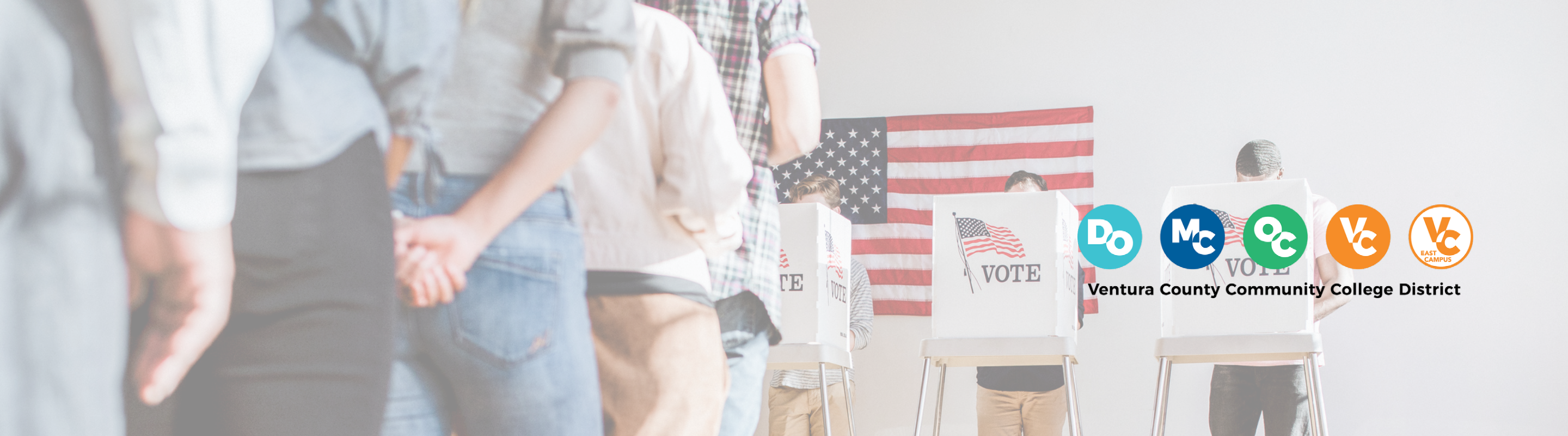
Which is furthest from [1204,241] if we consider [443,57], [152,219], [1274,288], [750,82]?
[152,219]

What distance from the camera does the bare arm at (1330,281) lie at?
10.1 feet

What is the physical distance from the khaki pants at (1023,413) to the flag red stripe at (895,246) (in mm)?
1303

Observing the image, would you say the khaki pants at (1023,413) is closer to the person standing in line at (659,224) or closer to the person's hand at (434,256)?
the person standing in line at (659,224)

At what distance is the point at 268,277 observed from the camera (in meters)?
0.82

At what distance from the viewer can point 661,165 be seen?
1242mm

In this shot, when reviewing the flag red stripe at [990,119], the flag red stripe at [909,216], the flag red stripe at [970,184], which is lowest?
the flag red stripe at [909,216]

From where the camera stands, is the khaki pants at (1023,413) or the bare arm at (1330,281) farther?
the khaki pants at (1023,413)

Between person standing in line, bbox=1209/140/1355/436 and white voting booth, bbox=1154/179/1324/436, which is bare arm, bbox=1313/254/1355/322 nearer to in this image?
person standing in line, bbox=1209/140/1355/436

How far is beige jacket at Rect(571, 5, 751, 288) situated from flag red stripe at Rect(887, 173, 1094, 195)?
3695 mm

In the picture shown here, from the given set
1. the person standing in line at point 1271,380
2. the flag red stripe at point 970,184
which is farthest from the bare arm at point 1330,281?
the flag red stripe at point 970,184

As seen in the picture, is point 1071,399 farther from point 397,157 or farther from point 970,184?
point 397,157

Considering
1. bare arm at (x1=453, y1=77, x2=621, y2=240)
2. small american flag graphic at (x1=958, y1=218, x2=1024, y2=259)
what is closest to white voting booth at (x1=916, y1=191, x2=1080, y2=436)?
small american flag graphic at (x1=958, y1=218, x2=1024, y2=259)

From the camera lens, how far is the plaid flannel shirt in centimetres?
141

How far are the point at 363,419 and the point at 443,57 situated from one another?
32 centimetres
